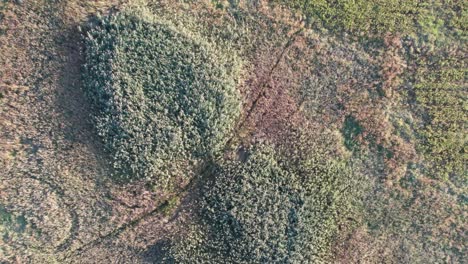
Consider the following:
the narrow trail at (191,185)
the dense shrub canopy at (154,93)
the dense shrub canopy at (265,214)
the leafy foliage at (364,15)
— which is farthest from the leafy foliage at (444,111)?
the dense shrub canopy at (154,93)

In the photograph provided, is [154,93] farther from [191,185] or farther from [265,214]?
[265,214]

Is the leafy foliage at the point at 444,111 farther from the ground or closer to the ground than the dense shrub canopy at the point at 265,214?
farther from the ground

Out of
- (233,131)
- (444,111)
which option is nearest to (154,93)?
(233,131)

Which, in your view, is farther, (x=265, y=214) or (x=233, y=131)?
(x=233, y=131)

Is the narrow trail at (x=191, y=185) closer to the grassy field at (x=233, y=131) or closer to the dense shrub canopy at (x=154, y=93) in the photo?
the grassy field at (x=233, y=131)

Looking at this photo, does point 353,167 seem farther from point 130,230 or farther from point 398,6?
point 130,230

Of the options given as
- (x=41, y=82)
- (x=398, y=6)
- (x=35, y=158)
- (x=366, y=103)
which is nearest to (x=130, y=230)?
(x=35, y=158)

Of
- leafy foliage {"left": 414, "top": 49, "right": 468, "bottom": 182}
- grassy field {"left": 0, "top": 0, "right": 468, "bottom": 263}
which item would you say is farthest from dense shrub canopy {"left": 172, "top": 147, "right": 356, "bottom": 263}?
leafy foliage {"left": 414, "top": 49, "right": 468, "bottom": 182}
